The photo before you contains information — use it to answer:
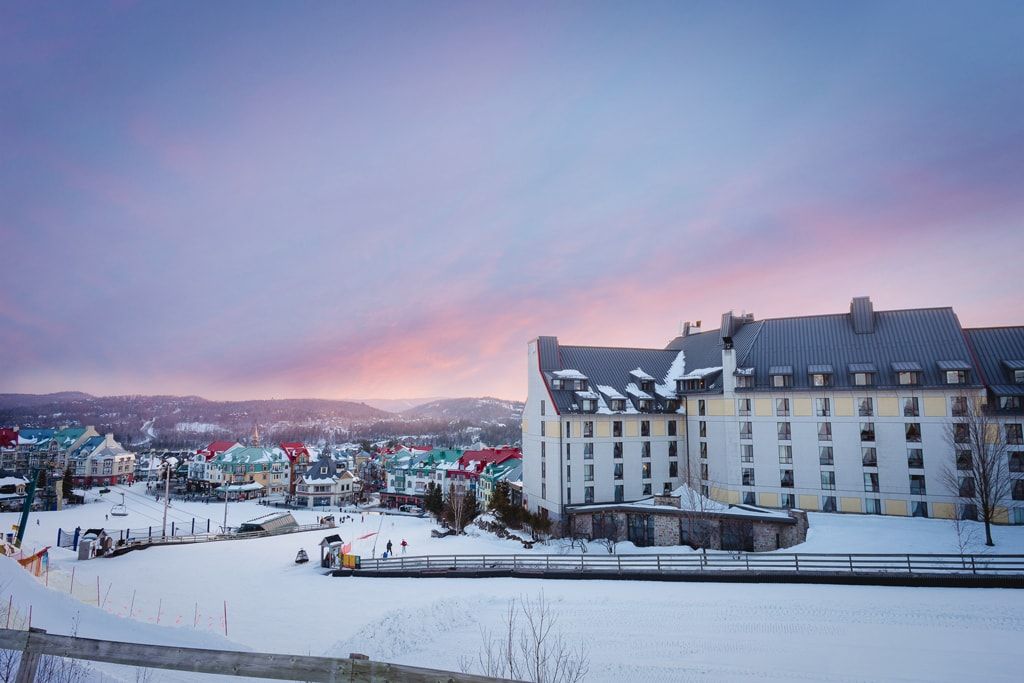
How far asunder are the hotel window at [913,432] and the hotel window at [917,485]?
2742 millimetres

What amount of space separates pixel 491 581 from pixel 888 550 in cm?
2589

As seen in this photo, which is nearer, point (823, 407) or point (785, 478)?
point (823, 407)

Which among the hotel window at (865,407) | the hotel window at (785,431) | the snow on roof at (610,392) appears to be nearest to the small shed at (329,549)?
the snow on roof at (610,392)

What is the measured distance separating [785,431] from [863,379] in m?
7.49

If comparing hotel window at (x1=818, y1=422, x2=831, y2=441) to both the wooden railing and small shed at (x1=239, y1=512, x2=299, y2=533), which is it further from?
small shed at (x1=239, y1=512, x2=299, y2=533)

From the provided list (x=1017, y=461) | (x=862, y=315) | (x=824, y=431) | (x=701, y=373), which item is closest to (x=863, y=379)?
(x=824, y=431)

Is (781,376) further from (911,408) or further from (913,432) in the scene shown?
(913,432)

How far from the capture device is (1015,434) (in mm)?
38500

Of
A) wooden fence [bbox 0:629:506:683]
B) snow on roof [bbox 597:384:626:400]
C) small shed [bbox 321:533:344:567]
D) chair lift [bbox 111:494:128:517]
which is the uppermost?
snow on roof [bbox 597:384:626:400]

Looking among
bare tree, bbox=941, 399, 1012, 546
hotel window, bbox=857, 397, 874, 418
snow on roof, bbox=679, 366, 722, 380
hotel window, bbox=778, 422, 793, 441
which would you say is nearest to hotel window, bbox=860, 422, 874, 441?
hotel window, bbox=857, 397, 874, 418

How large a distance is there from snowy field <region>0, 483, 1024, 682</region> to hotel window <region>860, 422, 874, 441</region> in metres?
10.6

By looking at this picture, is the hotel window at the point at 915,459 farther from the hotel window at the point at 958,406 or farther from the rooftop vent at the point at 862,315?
the rooftop vent at the point at 862,315

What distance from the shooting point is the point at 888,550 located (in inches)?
1330

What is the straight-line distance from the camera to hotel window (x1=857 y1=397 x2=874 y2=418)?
142ft
